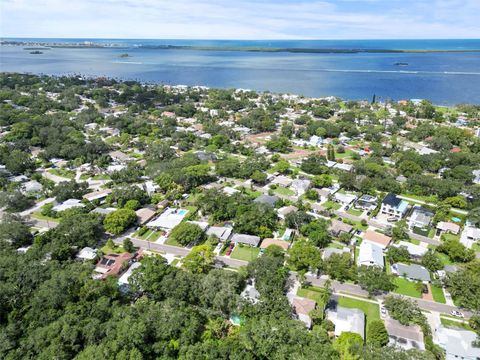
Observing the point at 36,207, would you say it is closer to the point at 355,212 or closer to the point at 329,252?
the point at 329,252

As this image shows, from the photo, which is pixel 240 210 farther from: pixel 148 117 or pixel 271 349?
pixel 148 117

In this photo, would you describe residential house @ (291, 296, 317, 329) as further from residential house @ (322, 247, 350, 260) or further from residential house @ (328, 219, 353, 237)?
residential house @ (328, 219, 353, 237)

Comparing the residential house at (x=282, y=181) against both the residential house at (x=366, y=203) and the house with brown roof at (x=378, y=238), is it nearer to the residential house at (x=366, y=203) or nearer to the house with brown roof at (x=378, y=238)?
the residential house at (x=366, y=203)

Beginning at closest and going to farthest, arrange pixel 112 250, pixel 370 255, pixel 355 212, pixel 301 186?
pixel 370 255, pixel 112 250, pixel 355 212, pixel 301 186

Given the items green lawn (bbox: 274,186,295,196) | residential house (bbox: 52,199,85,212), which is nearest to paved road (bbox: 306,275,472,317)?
green lawn (bbox: 274,186,295,196)

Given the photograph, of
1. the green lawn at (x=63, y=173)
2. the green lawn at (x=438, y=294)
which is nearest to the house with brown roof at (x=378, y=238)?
the green lawn at (x=438, y=294)

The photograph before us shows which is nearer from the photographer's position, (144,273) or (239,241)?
(144,273)

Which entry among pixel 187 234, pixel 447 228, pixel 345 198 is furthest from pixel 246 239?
pixel 447 228

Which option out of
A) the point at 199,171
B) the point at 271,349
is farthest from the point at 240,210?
the point at 271,349
